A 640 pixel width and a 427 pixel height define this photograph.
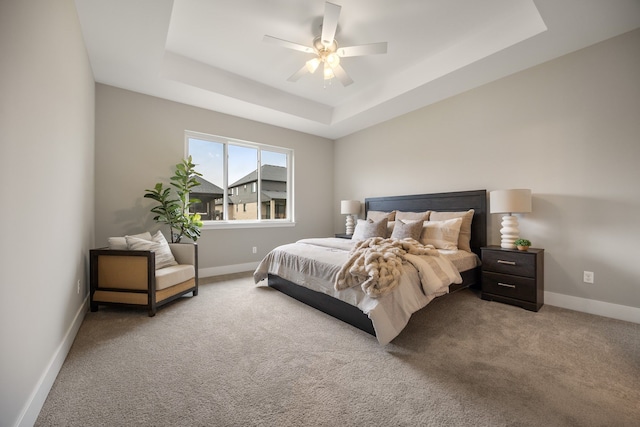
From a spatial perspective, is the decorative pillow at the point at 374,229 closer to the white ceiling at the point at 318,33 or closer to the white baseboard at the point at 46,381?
the white ceiling at the point at 318,33

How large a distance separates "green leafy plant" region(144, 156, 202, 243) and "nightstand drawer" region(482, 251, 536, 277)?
12.2 feet

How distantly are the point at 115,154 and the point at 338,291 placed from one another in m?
3.44

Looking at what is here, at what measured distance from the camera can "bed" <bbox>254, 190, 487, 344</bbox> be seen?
2.00m

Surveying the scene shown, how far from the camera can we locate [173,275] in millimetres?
2828

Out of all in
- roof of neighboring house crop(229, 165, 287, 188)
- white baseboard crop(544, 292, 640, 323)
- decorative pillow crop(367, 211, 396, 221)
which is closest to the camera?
white baseboard crop(544, 292, 640, 323)

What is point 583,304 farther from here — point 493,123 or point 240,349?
point 240,349

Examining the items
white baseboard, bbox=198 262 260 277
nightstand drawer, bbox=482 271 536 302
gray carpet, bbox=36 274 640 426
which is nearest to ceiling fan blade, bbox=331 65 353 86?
gray carpet, bbox=36 274 640 426

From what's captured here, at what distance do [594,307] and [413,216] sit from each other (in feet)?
6.81

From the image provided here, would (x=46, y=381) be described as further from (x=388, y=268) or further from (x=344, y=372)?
(x=388, y=268)

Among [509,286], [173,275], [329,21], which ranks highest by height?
[329,21]

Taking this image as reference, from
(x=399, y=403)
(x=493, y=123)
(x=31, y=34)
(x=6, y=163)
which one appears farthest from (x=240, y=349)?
(x=493, y=123)

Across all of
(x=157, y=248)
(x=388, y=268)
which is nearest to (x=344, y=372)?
(x=388, y=268)

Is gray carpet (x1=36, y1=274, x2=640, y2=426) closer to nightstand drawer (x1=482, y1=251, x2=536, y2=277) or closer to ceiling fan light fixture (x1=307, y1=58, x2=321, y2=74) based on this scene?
nightstand drawer (x1=482, y1=251, x2=536, y2=277)

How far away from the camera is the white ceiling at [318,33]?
233cm
